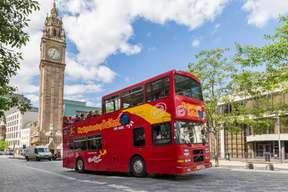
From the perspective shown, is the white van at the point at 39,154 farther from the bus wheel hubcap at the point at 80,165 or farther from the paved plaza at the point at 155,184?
the paved plaza at the point at 155,184

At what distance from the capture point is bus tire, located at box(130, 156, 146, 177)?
1539 cm

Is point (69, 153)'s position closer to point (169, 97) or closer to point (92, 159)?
point (92, 159)

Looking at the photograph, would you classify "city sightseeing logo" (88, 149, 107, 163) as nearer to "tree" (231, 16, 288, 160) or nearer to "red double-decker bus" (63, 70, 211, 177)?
"red double-decker bus" (63, 70, 211, 177)

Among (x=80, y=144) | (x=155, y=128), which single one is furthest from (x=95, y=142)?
(x=155, y=128)

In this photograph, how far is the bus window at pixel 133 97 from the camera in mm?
15680

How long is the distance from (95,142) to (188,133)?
6936mm

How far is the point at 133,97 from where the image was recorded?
52.9 feet

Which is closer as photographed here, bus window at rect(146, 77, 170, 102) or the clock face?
bus window at rect(146, 77, 170, 102)

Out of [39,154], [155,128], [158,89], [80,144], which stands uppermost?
[158,89]

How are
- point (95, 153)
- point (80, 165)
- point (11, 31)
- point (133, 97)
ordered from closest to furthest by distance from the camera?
point (11, 31)
point (133, 97)
point (95, 153)
point (80, 165)

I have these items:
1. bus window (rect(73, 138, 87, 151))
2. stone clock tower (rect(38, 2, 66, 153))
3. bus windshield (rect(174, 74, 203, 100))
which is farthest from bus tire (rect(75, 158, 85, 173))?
stone clock tower (rect(38, 2, 66, 153))

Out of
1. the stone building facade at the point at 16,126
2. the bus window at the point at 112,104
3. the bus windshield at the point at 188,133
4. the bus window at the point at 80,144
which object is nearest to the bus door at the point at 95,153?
the bus window at the point at 80,144

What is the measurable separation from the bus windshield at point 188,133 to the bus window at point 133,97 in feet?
8.67

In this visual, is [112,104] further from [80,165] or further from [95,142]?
[80,165]
